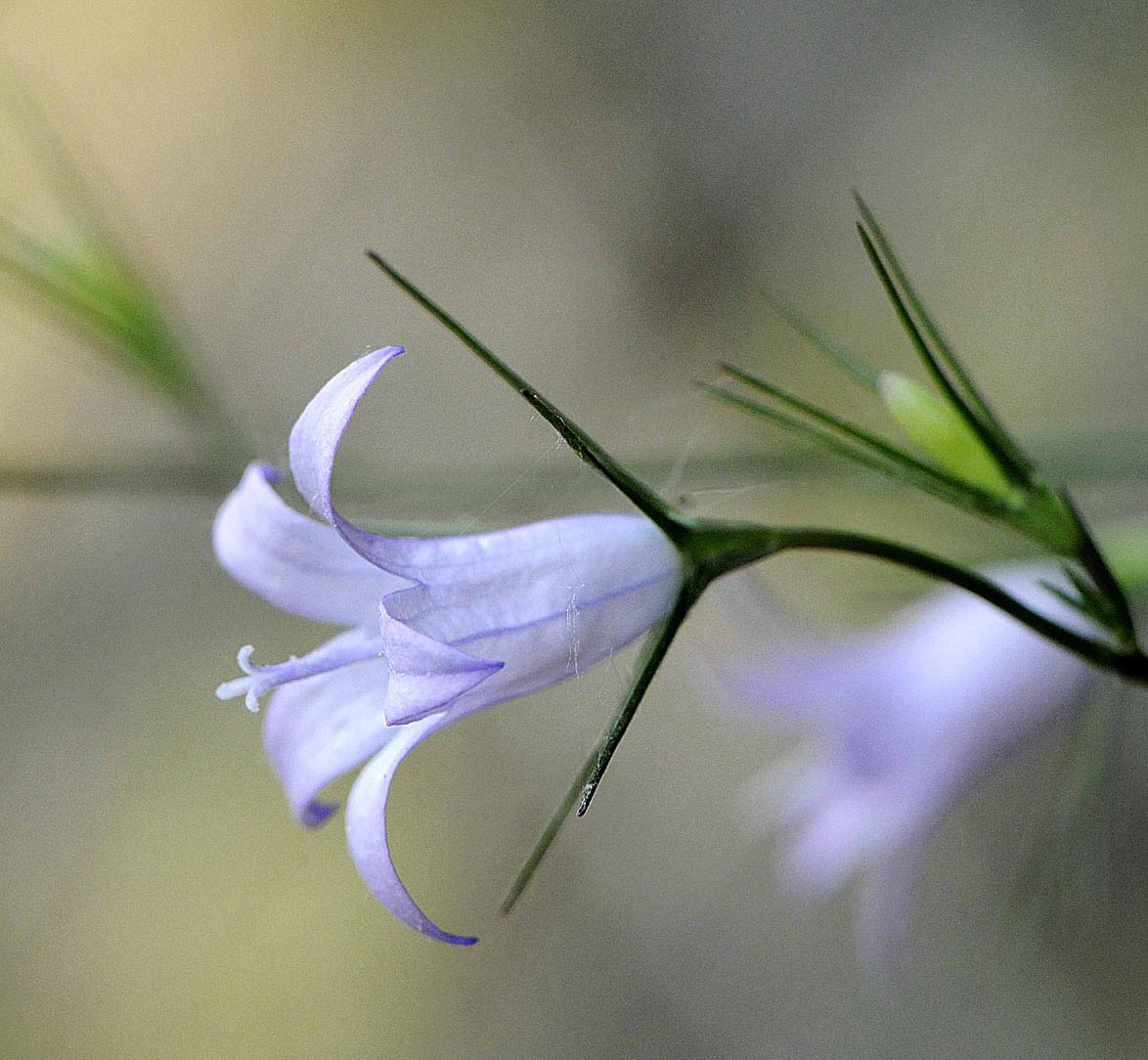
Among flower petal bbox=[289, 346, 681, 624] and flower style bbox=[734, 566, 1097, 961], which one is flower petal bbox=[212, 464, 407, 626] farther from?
flower style bbox=[734, 566, 1097, 961]

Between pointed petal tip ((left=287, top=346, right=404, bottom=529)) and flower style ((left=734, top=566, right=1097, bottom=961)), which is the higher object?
pointed petal tip ((left=287, top=346, right=404, bottom=529))

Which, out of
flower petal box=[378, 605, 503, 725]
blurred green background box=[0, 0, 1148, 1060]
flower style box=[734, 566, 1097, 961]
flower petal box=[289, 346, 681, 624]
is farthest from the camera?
blurred green background box=[0, 0, 1148, 1060]

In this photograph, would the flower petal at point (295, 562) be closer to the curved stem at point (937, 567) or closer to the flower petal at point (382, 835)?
the flower petal at point (382, 835)

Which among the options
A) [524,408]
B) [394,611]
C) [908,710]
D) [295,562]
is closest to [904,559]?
[394,611]

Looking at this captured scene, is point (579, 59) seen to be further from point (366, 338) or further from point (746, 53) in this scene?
point (366, 338)

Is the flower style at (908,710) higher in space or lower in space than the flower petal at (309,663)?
lower

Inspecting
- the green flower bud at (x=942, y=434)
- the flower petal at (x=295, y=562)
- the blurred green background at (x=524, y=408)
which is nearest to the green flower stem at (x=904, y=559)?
the green flower bud at (x=942, y=434)

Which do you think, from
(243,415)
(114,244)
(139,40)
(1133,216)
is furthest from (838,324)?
(139,40)

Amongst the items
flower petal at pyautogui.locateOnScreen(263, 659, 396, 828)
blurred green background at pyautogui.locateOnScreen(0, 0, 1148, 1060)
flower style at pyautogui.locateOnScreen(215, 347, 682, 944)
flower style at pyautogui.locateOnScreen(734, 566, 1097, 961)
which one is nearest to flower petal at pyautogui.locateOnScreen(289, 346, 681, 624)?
flower style at pyautogui.locateOnScreen(215, 347, 682, 944)
